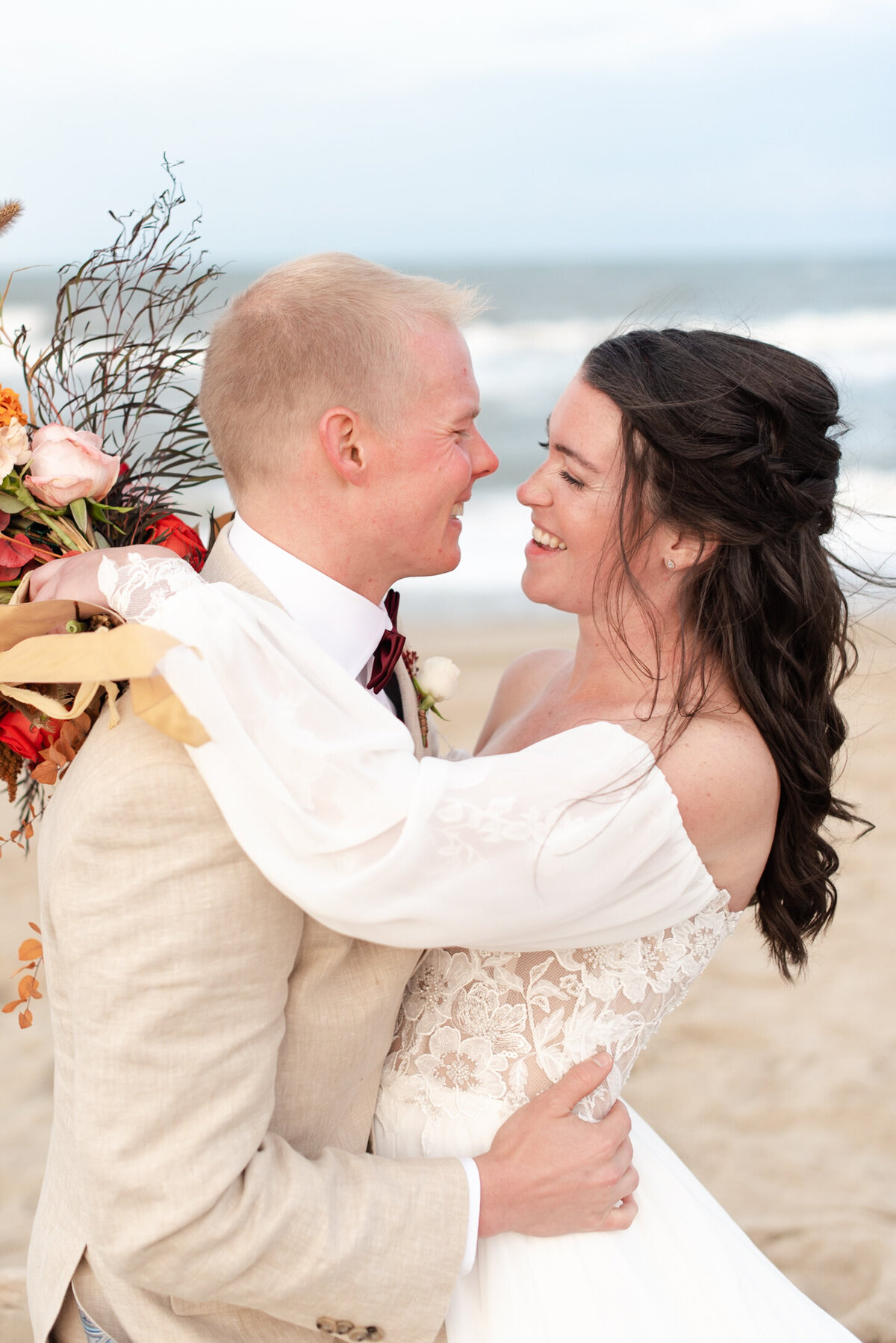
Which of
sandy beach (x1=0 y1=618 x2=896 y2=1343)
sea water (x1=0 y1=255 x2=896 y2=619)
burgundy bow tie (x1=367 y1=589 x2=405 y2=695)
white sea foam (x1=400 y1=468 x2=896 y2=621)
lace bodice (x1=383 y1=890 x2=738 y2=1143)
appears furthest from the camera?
sea water (x1=0 y1=255 x2=896 y2=619)

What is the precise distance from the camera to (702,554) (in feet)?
8.59

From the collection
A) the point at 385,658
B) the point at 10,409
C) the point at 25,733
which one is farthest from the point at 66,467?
the point at 385,658

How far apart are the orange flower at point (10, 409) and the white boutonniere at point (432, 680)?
0.99 metres

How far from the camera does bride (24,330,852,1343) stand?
1.76 meters

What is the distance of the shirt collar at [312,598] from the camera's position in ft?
6.94

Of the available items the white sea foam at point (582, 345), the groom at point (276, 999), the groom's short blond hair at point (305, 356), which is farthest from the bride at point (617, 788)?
the white sea foam at point (582, 345)

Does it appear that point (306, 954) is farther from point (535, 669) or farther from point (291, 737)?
point (535, 669)

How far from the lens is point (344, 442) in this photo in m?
2.18

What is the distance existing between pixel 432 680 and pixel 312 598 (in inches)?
23.0

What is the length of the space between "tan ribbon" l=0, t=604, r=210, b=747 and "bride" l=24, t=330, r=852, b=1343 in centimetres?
6

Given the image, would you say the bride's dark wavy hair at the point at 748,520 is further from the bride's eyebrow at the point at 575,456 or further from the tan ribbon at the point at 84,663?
the tan ribbon at the point at 84,663

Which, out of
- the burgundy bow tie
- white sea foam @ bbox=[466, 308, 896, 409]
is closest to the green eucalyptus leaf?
the burgundy bow tie

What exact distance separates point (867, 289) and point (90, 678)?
3317cm

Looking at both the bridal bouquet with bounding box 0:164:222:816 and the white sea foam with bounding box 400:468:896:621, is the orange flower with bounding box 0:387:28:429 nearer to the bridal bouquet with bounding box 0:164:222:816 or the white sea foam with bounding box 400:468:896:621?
the bridal bouquet with bounding box 0:164:222:816
